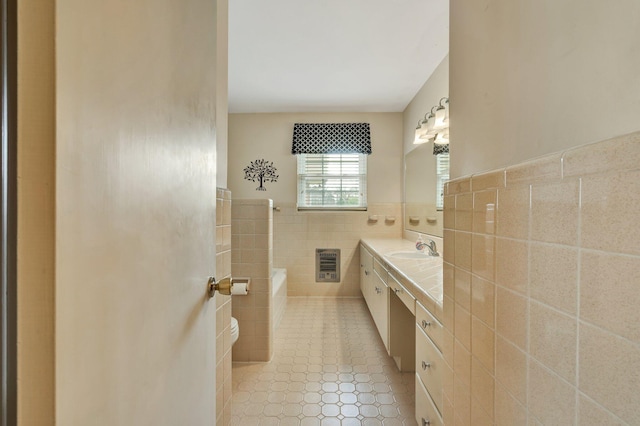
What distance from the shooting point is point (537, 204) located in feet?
2.08

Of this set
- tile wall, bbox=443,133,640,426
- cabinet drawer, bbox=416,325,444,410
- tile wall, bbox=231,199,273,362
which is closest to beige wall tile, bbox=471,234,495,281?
tile wall, bbox=443,133,640,426

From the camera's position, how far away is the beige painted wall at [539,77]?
509 millimetres

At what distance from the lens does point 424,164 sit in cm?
312

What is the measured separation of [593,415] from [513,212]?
1.30ft

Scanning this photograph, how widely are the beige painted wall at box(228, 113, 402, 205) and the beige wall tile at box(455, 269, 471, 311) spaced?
3.01 m

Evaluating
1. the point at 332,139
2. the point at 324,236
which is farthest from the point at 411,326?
the point at 332,139

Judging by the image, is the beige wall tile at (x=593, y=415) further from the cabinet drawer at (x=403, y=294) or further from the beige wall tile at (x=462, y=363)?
the cabinet drawer at (x=403, y=294)

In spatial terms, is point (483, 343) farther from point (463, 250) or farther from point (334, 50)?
point (334, 50)

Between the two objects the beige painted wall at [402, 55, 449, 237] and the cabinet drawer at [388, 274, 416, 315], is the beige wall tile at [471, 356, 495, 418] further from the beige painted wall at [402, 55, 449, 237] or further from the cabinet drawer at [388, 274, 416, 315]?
the beige painted wall at [402, 55, 449, 237]

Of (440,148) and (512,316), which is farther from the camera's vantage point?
(440,148)

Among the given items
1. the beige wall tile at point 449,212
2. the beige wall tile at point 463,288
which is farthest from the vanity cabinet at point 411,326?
the beige wall tile at point 449,212

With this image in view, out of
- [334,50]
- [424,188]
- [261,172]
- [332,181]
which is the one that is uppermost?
[334,50]

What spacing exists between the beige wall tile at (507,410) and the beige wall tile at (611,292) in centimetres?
30

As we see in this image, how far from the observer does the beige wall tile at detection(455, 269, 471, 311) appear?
92 cm
